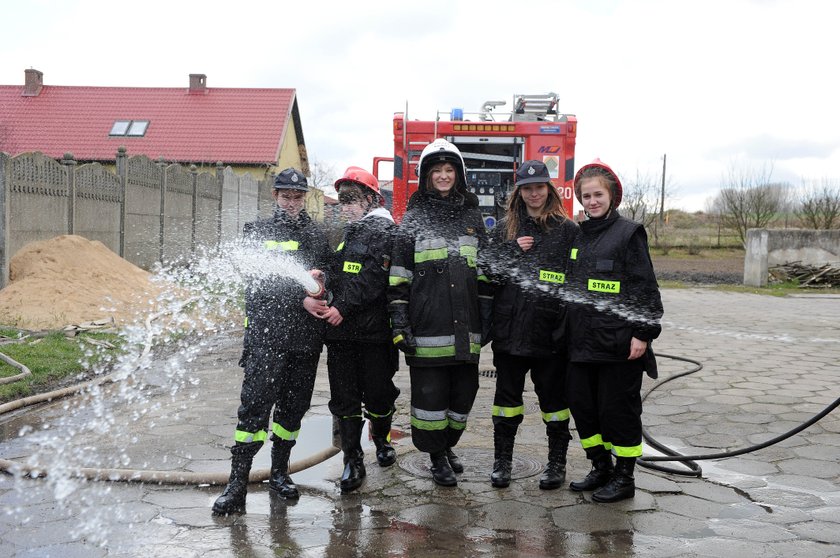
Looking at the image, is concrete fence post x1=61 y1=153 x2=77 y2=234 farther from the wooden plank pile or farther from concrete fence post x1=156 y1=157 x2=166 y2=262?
the wooden plank pile

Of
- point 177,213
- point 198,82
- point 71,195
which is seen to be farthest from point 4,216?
point 198,82

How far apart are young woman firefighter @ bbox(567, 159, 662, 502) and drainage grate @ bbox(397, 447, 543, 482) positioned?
454 mm

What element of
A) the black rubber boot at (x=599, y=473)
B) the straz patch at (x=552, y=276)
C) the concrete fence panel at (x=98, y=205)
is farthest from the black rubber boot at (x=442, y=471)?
the concrete fence panel at (x=98, y=205)

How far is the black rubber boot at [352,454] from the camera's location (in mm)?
4456

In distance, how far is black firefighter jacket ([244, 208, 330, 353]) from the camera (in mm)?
4238

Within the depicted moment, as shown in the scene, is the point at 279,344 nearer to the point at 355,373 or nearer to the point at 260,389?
the point at 260,389

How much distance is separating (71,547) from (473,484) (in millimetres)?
2202

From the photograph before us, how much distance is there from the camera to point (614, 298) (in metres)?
4.32

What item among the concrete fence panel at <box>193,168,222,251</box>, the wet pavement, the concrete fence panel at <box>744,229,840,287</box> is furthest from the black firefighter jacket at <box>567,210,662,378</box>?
the concrete fence panel at <box>744,229,840,287</box>

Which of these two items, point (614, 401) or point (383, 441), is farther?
point (383, 441)

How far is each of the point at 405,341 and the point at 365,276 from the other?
0.45 meters

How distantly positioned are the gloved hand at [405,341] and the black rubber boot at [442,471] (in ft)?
2.22

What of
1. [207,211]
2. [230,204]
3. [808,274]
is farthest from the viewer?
[808,274]

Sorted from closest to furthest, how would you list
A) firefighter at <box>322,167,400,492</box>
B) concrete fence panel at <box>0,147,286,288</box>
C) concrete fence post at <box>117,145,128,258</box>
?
1. firefighter at <box>322,167,400,492</box>
2. concrete fence panel at <box>0,147,286,288</box>
3. concrete fence post at <box>117,145,128,258</box>
